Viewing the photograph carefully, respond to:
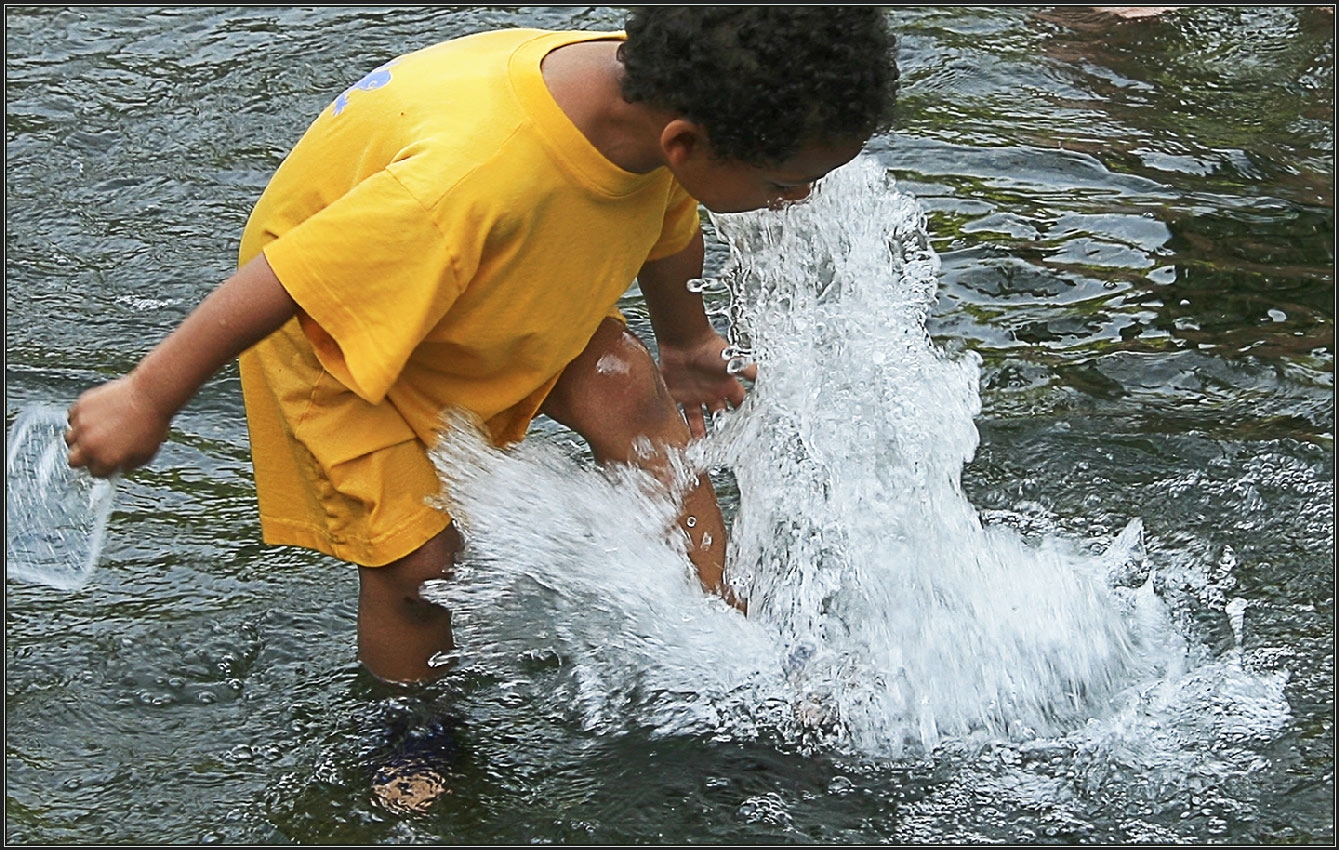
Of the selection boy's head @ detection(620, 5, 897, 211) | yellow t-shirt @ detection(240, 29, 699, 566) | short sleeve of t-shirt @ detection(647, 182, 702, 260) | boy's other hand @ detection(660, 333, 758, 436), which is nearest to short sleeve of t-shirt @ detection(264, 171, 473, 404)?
yellow t-shirt @ detection(240, 29, 699, 566)

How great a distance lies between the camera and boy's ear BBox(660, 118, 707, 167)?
6.97 ft

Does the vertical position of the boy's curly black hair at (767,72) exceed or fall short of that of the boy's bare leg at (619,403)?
it exceeds it

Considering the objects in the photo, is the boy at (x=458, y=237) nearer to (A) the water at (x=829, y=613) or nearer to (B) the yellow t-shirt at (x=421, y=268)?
(B) the yellow t-shirt at (x=421, y=268)

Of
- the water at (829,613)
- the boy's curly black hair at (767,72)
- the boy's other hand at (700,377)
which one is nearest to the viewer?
the boy's curly black hair at (767,72)

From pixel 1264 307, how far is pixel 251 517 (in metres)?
2.26

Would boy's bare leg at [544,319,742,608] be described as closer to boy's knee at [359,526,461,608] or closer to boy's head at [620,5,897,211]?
boy's knee at [359,526,461,608]

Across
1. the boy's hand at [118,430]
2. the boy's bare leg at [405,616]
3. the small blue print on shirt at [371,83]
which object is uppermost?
the small blue print on shirt at [371,83]

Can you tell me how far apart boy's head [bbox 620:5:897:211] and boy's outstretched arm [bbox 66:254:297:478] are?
527mm

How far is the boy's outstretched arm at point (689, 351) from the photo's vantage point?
2.76 m

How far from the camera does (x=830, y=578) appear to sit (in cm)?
276

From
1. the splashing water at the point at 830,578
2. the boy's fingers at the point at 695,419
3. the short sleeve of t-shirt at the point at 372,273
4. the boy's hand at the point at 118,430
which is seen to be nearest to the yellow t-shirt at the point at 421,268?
the short sleeve of t-shirt at the point at 372,273

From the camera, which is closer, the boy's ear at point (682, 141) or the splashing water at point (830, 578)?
the boy's ear at point (682, 141)

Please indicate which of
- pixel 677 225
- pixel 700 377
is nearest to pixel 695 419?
pixel 700 377

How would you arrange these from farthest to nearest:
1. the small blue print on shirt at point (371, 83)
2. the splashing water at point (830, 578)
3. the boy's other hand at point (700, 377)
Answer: the boy's other hand at point (700, 377)
the splashing water at point (830, 578)
the small blue print on shirt at point (371, 83)
